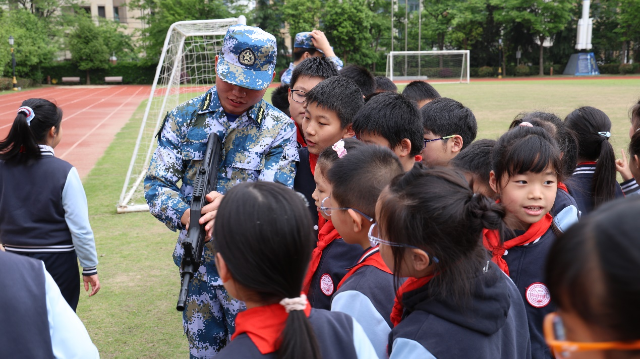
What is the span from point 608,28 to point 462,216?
178ft

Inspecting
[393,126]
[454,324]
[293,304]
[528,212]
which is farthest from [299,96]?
[293,304]

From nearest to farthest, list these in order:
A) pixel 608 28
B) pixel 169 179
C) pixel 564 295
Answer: pixel 564 295 → pixel 169 179 → pixel 608 28

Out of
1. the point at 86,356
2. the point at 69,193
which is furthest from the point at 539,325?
the point at 69,193

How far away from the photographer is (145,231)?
676 cm

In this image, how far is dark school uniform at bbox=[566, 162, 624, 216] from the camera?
126 inches

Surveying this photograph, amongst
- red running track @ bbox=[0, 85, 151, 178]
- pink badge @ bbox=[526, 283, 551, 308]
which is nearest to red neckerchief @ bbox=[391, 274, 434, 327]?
pink badge @ bbox=[526, 283, 551, 308]

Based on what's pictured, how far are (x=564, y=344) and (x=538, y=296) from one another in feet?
4.54

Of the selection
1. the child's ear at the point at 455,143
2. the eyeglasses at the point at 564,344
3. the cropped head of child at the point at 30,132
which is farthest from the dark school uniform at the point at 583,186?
the cropped head of child at the point at 30,132

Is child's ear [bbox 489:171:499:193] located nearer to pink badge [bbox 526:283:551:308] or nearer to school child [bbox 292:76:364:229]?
pink badge [bbox 526:283:551:308]

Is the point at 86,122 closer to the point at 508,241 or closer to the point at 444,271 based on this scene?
the point at 508,241

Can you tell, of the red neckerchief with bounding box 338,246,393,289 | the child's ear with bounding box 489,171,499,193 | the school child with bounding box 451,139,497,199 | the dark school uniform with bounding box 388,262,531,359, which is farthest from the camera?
the school child with bounding box 451,139,497,199

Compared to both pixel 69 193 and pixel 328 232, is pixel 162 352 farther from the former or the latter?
pixel 328 232

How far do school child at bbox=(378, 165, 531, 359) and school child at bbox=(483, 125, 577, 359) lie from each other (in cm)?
49

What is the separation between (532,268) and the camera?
87.6 inches
